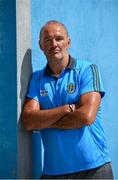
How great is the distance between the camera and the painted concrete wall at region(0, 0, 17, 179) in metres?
3.92

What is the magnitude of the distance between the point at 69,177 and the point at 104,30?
1.68 metres

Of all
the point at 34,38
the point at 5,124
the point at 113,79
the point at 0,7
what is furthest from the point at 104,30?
the point at 5,124

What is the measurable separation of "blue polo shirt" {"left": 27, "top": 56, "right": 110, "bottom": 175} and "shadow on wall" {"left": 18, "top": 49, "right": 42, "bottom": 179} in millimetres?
204

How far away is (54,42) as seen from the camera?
377 cm

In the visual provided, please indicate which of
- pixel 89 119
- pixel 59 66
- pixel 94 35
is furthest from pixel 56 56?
pixel 94 35

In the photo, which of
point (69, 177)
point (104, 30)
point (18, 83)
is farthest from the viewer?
point (104, 30)

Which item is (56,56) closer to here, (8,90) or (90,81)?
(90,81)

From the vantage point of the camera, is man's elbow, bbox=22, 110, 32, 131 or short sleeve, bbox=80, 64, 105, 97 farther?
man's elbow, bbox=22, 110, 32, 131

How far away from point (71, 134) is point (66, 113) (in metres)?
0.22

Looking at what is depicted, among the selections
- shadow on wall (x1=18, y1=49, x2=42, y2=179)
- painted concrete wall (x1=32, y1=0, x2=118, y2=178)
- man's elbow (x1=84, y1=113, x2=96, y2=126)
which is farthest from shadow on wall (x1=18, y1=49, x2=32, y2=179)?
man's elbow (x1=84, y1=113, x2=96, y2=126)

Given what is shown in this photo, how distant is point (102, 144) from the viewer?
3.75 m

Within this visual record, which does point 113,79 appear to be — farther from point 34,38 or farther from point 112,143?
point 34,38

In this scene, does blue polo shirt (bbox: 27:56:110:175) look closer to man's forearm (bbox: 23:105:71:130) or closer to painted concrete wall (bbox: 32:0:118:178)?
man's forearm (bbox: 23:105:71:130)

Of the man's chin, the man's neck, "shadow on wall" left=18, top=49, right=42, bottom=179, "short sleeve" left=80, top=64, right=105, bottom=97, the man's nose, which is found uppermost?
the man's nose
